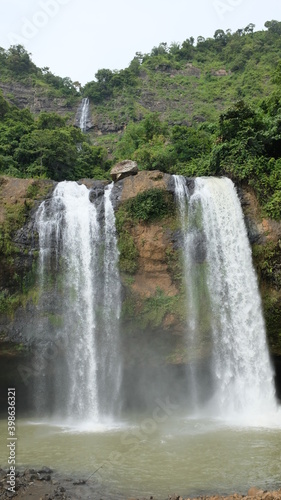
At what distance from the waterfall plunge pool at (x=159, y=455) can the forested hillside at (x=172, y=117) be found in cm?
880

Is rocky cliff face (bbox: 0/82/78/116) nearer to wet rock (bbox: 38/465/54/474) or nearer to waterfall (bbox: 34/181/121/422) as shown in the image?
waterfall (bbox: 34/181/121/422)

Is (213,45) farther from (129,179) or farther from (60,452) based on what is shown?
(60,452)

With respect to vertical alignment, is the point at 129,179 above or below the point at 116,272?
above

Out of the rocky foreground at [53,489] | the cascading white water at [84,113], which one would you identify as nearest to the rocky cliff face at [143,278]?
the rocky foreground at [53,489]

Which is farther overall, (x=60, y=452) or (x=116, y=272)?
(x=116, y=272)

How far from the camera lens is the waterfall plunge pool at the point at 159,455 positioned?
7.27 meters

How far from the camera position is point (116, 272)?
15.4 metres

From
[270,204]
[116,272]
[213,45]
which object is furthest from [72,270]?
[213,45]

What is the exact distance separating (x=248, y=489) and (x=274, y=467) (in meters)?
1.23

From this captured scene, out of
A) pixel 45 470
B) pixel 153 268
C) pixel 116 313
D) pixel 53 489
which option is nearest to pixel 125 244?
pixel 153 268

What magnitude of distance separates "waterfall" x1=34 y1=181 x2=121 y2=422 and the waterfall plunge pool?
1.68m

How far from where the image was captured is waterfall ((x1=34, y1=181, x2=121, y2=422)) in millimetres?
14336

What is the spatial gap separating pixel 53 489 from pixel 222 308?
921 centimetres

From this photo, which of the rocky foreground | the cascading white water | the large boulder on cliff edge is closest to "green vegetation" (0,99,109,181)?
the large boulder on cliff edge
